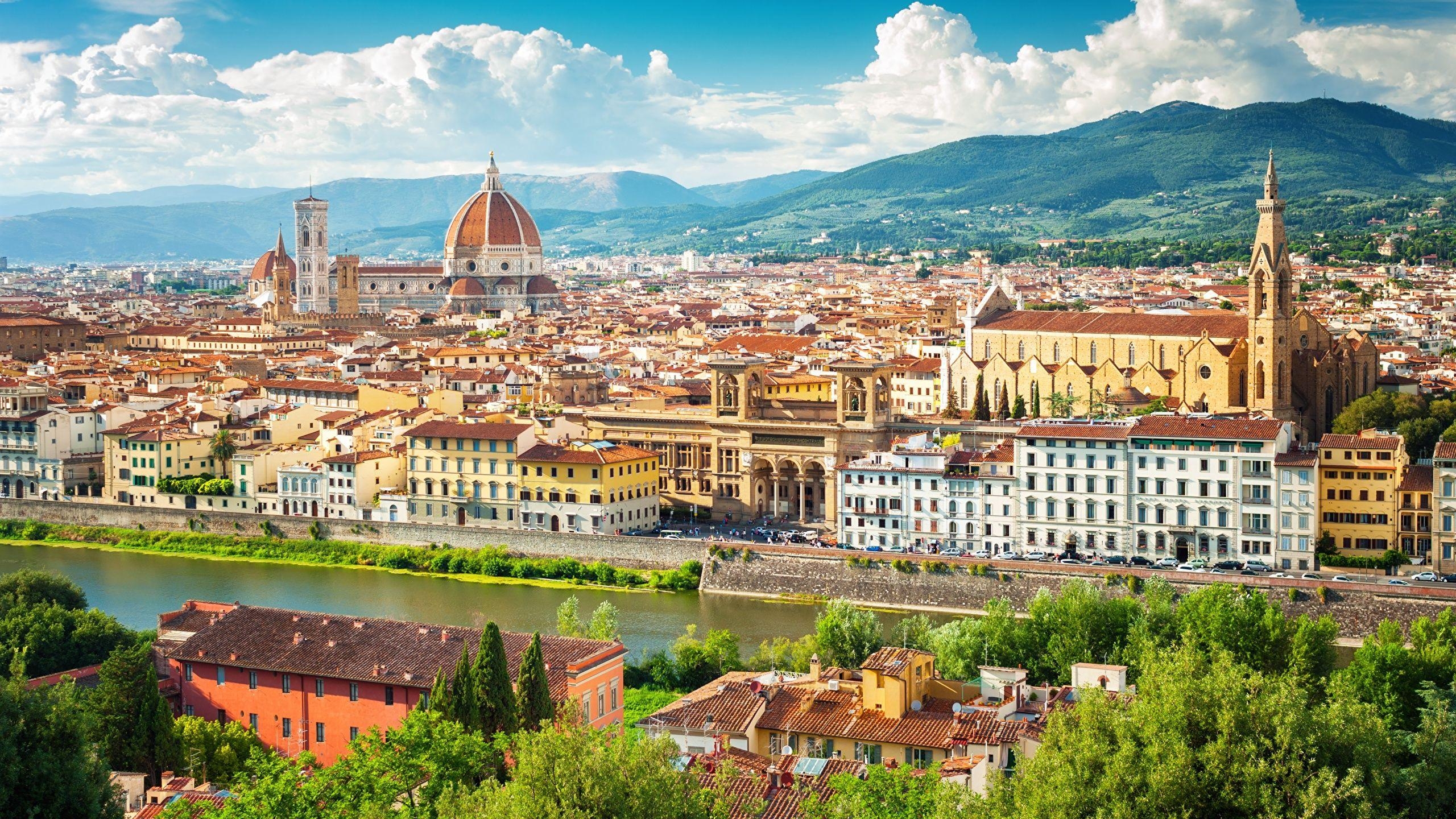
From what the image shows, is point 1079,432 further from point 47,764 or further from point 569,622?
point 47,764

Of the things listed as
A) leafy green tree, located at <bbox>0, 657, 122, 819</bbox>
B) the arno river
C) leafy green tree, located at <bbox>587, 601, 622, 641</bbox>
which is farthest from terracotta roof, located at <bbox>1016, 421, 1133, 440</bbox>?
leafy green tree, located at <bbox>0, 657, 122, 819</bbox>

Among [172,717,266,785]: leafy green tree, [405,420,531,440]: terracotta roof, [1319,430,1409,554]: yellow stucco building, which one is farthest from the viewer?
[405,420,531,440]: terracotta roof

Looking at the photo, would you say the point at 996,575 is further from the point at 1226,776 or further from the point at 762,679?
the point at 1226,776

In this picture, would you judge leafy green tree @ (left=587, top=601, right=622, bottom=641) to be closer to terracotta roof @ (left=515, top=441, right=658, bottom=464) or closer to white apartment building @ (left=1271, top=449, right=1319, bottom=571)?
terracotta roof @ (left=515, top=441, right=658, bottom=464)

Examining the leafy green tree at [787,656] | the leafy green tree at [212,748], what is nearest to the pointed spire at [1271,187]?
the leafy green tree at [787,656]

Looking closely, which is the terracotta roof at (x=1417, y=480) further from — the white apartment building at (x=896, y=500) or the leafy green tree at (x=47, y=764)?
the leafy green tree at (x=47, y=764)

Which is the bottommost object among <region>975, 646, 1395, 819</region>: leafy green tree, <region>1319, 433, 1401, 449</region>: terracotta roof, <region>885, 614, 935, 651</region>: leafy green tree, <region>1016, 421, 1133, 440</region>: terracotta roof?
<region>885, 614, 935, 651</region>: leafy green tree
